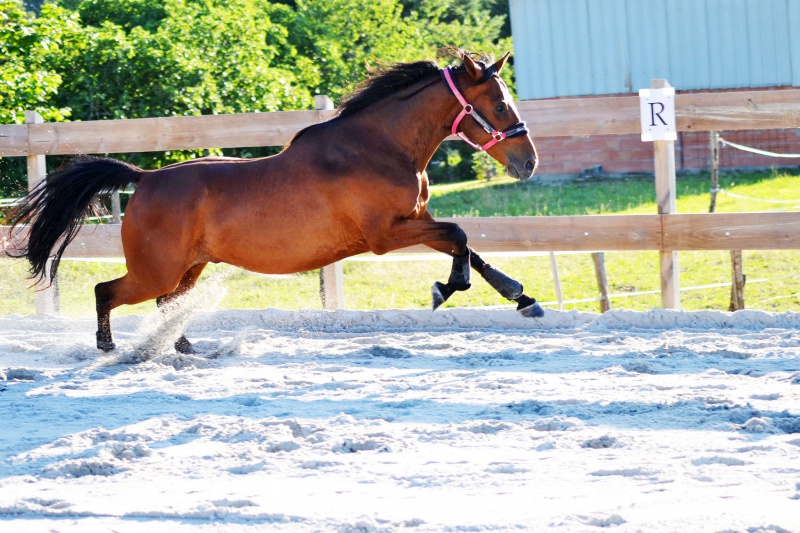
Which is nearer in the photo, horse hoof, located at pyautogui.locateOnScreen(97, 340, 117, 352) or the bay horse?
the bay horse

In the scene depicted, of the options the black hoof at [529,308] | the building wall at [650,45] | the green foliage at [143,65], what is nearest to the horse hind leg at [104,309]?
the black hoof at [529,308]

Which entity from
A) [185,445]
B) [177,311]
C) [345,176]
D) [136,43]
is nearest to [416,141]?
[345,176]

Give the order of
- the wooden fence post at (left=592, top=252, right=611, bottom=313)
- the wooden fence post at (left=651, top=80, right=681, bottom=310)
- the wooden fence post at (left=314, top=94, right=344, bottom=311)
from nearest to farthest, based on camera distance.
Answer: the wooden fence post at (left=651, top=80, right=681, bottom=310) < the wooden fence post at (left=314, top=94, right=344, bottom=311) < the wooden fence post at (left=592, top=252, right=611, bottom=313)

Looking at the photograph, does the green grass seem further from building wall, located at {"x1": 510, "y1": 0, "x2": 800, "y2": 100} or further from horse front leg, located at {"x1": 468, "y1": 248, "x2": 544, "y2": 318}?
horse front leg, located at {"x1": 468, "y1": 248, "x2": 544, "y2": 318}

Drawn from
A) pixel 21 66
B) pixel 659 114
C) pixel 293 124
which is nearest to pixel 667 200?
pixel 659 114

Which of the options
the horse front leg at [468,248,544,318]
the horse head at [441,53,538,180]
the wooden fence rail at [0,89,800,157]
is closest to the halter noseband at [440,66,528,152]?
the horse head at [441,53,538,180]

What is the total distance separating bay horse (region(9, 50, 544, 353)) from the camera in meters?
5.31

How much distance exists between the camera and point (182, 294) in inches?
238

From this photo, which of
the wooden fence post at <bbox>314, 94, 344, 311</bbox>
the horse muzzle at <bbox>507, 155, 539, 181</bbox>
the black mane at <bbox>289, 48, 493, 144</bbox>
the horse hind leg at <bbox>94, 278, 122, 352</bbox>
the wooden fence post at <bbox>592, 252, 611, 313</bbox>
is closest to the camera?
the horse muzzle at <bbox>507, 155, 539, 181</bbox>

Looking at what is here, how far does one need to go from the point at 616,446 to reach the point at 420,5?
21287 millimetres

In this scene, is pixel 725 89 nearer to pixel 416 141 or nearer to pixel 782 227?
pixel 782 227

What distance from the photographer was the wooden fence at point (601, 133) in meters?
6.35

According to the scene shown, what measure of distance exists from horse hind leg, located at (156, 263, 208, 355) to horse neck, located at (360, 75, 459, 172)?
146 cm

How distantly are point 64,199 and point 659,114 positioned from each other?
374 cm
